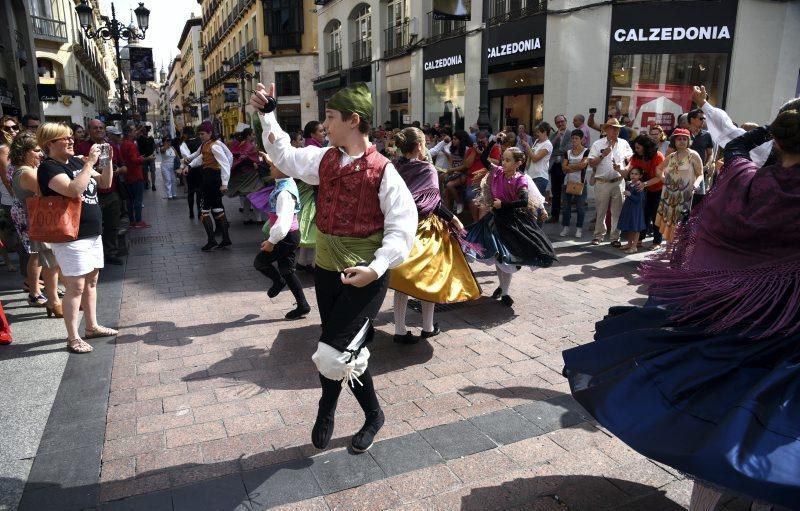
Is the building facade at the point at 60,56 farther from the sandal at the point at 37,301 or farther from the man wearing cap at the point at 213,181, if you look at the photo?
the sandal at the point at 37,301

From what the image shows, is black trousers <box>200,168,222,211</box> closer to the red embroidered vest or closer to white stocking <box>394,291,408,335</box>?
white stocking <box>394,291,408,335</box>

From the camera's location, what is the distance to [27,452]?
128 inches

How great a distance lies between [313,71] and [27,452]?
33.0 metres

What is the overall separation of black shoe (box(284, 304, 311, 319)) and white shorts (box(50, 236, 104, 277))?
5.80 feet

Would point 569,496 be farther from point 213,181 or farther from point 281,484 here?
point 213,181

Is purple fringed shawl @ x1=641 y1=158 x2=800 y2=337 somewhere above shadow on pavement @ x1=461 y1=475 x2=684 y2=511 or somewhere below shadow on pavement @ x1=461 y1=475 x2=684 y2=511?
above

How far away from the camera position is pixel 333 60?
1166 inches

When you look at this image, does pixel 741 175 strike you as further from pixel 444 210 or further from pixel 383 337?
pixel 383 337

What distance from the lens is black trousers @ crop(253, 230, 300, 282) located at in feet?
18.3

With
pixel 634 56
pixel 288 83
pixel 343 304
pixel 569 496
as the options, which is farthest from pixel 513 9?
pixel 288 83

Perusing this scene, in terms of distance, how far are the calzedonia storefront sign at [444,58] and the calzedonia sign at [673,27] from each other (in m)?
5.18

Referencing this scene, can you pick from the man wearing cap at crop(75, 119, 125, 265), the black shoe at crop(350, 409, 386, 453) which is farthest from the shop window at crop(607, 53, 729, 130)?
the black shoe at crop(350, 409, 386, 453)

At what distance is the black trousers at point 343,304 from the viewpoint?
297cm

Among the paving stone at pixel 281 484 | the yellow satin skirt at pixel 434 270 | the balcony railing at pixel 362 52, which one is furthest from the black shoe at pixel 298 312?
the balcony railing at pixel 362 52
